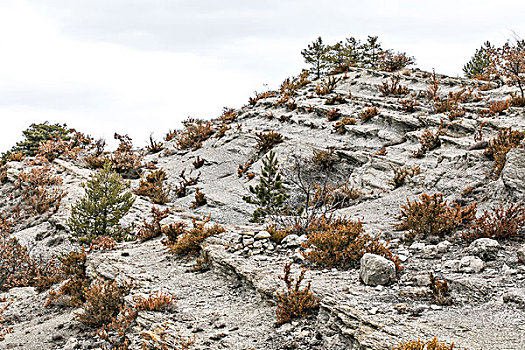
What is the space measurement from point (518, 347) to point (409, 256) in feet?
9.22

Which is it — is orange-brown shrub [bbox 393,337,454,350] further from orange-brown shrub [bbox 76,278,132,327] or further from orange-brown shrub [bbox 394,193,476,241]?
orange-brown shrub [bbox 76,278,132,327]

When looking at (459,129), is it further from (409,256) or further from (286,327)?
(286,327)

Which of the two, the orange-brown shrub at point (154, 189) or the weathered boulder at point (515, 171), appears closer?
the weathered boulder at point (515, 171)

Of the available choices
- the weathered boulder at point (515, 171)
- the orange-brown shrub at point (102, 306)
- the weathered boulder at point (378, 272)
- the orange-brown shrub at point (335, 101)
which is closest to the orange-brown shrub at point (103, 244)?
the orange-brown shrub at point (102, 306)

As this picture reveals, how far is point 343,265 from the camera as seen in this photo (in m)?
6.00

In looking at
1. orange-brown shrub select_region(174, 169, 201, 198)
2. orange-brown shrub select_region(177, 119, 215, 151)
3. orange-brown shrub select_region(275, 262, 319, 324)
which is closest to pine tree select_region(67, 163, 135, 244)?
orange-brown shrub select_region(174, 169, 201, 198)

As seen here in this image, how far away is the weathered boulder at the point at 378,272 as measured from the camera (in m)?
5.04

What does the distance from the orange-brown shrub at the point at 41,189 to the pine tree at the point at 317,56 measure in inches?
982

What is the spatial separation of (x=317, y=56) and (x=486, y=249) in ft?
99.7

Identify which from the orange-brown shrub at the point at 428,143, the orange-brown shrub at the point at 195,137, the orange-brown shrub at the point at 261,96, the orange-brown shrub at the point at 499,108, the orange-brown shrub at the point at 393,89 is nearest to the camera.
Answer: the orange-brown shrub at the point at 428,143

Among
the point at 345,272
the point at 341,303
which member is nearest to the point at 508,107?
the point at 345,272

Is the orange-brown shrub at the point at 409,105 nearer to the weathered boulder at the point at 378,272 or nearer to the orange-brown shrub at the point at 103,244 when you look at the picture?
the weathered boulder at the point at 378,272

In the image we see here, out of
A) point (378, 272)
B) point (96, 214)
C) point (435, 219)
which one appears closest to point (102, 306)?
point (96, 214)

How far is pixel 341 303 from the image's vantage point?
451 cm
